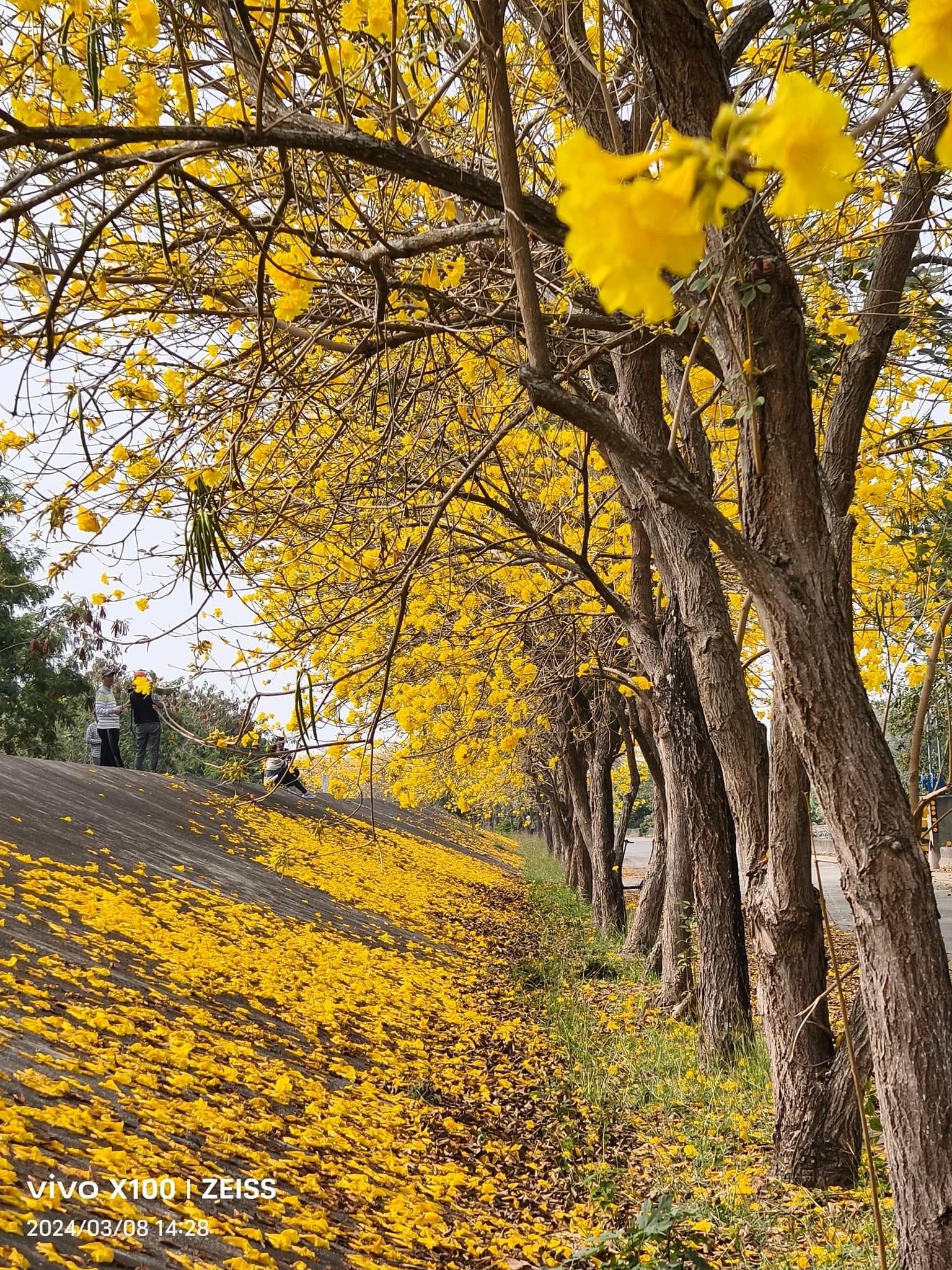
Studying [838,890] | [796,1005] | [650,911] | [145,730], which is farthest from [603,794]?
[838,890]

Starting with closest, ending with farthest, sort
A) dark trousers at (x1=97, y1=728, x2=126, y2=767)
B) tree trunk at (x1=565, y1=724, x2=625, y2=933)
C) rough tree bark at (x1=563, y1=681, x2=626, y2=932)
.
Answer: rough tree bark at (x1=563, y1=681, x2=626, y2=932) → tree trunk at (x1=565, y1=724, x2=625, y2=933) → dark trousers at (x1=97, y1=728, x2=126, y2=767)

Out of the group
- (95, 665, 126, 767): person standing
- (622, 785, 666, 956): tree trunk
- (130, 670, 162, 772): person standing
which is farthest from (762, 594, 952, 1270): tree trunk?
(95, 665, 126, 767): person standing

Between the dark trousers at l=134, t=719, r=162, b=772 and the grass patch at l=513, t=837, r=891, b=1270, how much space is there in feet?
25.4

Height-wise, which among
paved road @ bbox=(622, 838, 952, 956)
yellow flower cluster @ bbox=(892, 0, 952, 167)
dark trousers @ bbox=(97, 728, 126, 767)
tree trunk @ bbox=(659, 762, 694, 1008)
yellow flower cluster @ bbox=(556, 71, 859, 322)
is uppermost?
yellow flower cluster @ bbox=(892, 0, 952, 167)

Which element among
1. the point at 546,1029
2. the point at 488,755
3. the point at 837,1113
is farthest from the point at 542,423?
the point at 488,755

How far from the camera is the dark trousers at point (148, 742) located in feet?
45.5

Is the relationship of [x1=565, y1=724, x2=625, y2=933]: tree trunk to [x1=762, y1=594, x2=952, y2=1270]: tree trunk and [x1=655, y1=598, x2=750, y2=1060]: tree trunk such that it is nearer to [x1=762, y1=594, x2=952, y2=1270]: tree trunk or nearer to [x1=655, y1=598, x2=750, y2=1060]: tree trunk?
[x1=655, y1=598, x2=750, y2=1060]: tree trunk

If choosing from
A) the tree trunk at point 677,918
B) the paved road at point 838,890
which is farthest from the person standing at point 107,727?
the paved road at point 838,890

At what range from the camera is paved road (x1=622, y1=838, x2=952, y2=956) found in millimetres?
12781

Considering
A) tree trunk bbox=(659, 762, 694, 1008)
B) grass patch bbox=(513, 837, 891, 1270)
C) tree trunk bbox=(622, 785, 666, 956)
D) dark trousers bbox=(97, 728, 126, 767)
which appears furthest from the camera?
dark trousers bbox=(97, 728, 126, 767)

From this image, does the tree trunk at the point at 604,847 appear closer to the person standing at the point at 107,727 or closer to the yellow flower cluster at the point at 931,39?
the person standing at the point at 107,727

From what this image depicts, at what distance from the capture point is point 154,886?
685 cm

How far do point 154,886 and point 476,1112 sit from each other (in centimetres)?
293

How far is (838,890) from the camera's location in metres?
20.4
